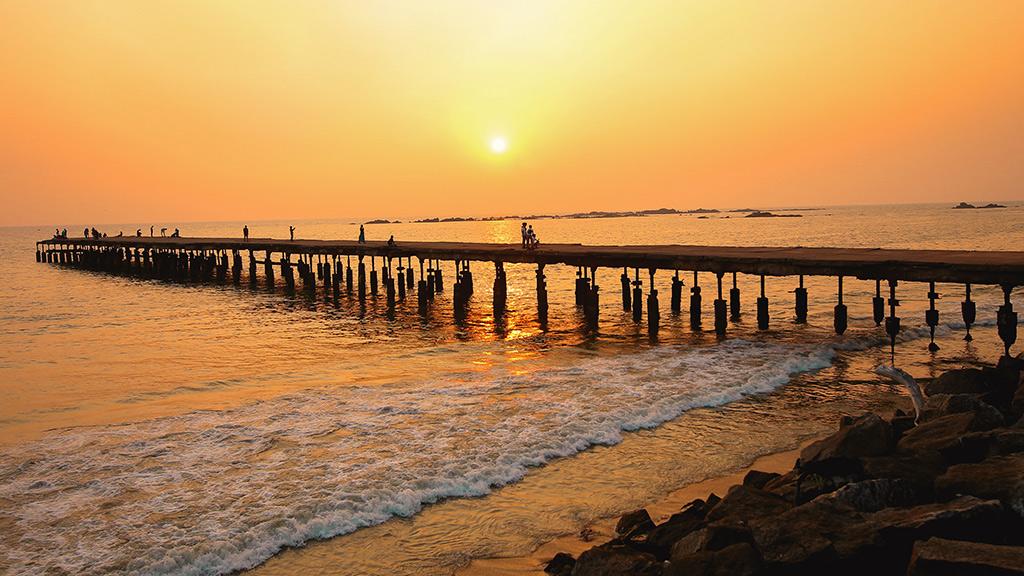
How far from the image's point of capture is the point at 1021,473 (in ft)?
20.7

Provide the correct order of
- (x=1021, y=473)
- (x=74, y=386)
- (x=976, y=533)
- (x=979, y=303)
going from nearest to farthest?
(x=976, y=533)
(x=1021, y=473)
(x=74, y=386)
(x=979, y=303)

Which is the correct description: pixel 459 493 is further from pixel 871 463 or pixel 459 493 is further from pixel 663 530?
pixel 871 463

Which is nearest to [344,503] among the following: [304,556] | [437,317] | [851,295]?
[304,556]

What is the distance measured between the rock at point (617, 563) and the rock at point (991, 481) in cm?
268

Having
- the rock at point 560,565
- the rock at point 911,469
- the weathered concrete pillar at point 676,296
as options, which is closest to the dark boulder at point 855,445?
the rock at point 911,469

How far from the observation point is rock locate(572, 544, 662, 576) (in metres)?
6.38

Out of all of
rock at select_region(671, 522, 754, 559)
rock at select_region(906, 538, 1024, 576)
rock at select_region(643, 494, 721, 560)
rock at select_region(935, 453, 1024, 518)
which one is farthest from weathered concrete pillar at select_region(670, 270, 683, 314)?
rock at select_region(906, 538, 1024, 576)

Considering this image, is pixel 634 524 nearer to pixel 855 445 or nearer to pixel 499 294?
pixel 855 445

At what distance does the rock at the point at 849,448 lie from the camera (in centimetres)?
766

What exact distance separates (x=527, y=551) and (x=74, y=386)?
15317 mm

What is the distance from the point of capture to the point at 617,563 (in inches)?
256

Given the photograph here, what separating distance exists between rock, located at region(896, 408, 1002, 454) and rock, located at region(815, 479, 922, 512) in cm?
107

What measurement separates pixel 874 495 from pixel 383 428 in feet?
27.2

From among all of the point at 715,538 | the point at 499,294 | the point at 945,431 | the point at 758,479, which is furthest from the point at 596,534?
the point at 499,294
